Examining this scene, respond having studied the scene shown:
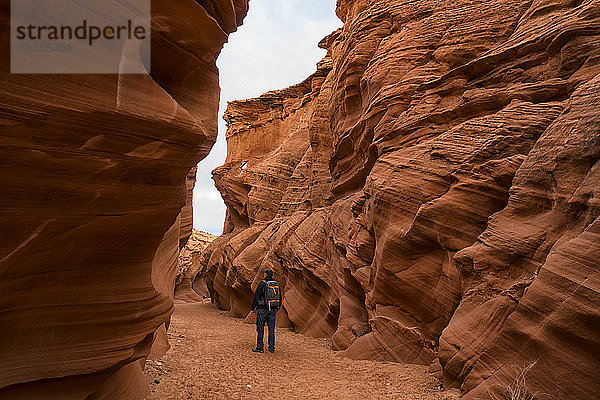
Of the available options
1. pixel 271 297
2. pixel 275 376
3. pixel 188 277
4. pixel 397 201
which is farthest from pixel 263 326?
pixel 188 277

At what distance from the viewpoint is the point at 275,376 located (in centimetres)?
789

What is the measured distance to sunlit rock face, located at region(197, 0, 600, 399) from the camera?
211 inches

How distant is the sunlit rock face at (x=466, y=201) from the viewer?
5367 mm

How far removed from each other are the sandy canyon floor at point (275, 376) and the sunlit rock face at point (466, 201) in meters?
0.81

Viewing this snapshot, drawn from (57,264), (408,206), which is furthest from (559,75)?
(57,264)

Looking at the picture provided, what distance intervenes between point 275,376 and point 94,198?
17.4 feet

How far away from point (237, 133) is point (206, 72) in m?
31.5

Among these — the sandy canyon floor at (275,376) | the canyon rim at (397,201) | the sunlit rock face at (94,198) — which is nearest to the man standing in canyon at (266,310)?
the sandy canyon floor at (275,376)

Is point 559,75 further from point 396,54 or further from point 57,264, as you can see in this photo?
point 57,264

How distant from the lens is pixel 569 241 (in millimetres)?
5234

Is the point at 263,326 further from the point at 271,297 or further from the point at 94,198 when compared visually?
the point at 94,198

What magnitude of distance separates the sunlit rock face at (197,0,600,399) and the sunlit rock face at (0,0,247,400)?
16.8ft

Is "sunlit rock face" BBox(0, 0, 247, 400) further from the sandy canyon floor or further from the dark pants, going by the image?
the dark pants

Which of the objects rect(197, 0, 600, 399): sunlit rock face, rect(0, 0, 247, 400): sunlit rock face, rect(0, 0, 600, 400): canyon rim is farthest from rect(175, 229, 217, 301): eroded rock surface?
rect(0, 0, 247, 400): sunlit rock face
